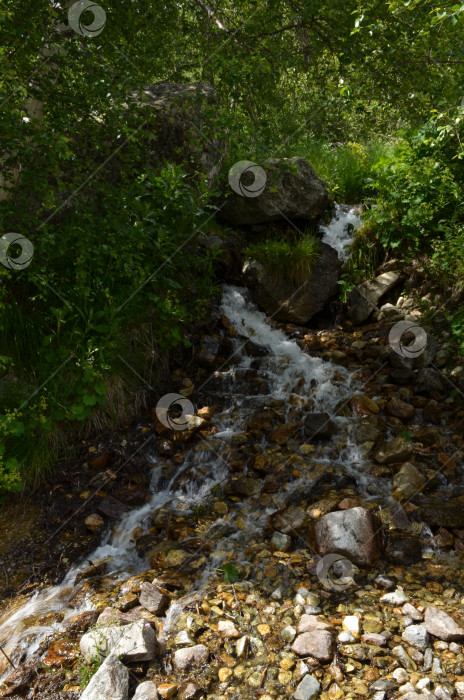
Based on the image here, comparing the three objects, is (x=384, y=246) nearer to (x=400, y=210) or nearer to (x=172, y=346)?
(x=400, y=210)

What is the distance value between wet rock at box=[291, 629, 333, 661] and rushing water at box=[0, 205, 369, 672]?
861mm

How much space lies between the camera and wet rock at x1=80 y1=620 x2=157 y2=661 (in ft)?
8.69

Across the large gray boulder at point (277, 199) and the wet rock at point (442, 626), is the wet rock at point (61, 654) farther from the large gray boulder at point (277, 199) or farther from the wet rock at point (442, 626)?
the large gray boulder at point (277, 199)

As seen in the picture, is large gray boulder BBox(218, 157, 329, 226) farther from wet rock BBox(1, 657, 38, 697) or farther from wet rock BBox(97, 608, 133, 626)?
wet rock BBox(1, 657, 38, 697)

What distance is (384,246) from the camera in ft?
22.7

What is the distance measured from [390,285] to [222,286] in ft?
8.52

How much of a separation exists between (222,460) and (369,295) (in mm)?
3767

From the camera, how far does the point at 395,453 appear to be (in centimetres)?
436

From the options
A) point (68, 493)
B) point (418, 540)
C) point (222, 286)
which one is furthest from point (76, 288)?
point (418, 540)

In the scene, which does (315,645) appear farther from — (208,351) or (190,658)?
(208,351)

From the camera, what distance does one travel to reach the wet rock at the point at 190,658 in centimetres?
265

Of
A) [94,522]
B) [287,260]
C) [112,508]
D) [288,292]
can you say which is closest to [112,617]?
[94,522]

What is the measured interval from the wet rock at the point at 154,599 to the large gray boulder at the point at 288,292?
455 centimetres

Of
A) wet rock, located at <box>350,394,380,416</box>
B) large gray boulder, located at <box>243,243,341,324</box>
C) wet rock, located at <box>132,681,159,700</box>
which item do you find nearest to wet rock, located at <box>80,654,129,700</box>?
wet rock, located at <box>132,681,159,700</box>
